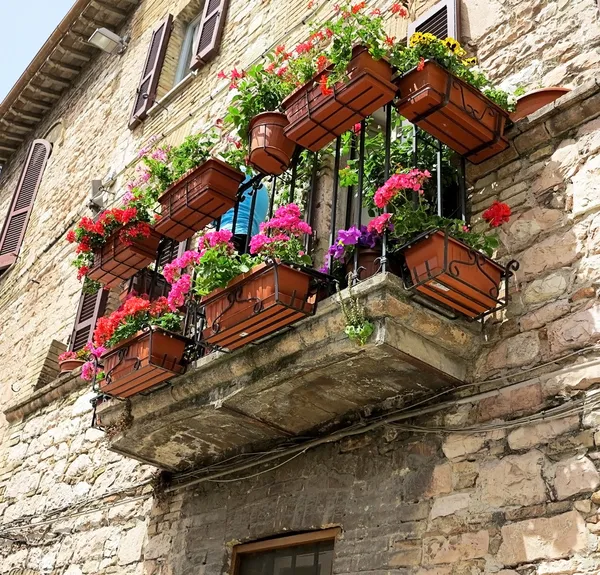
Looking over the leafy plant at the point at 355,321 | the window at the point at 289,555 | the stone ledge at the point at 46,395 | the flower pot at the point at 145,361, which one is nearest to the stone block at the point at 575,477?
the leafy plant at the point at 355,321

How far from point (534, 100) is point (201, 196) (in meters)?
2.13

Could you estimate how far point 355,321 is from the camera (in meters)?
3.74

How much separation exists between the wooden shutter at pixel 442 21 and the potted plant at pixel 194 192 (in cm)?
177

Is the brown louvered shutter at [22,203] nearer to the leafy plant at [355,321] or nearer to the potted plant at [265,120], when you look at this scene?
the potted plant at [265,120]

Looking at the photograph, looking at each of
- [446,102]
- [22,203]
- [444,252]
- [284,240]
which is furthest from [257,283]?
[22,203]

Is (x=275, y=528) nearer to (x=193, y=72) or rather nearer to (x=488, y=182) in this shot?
(x=488, y=182)

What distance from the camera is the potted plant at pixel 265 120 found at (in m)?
4.73

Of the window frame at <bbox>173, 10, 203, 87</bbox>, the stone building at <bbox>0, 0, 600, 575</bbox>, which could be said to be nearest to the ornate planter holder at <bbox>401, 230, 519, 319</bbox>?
the stone building at <bbox>0, 0, 600, 575</bbox>

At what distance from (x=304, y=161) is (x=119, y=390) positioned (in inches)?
79.0

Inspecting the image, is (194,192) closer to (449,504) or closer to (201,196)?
(201,196)

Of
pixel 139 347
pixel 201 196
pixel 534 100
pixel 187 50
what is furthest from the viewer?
pixel 187 50

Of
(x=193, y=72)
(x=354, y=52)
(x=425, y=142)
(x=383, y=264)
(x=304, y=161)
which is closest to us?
(x=383, y=264)

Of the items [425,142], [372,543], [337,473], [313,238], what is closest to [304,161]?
[313,238]

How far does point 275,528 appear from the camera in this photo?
4.55 meters
